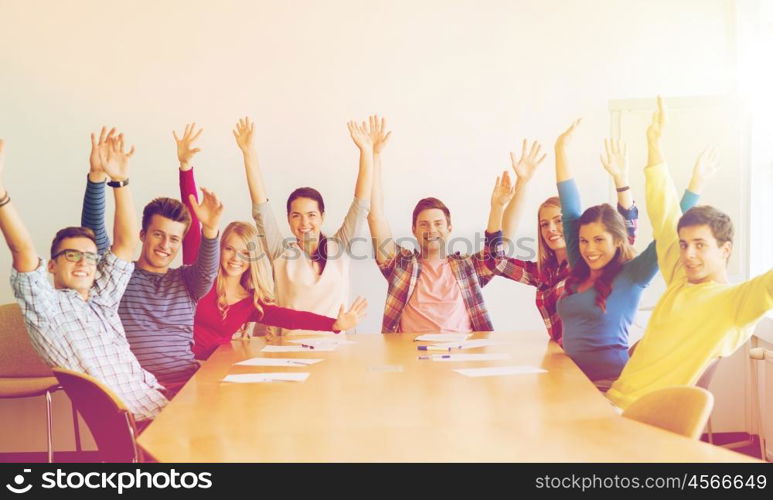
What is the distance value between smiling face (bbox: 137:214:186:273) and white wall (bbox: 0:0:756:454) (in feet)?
4.13

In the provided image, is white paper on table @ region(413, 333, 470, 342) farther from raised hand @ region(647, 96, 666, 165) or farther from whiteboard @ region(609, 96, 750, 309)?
whiteboard @ region(609, 96, 750, 309)

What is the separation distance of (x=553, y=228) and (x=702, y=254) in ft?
3.70

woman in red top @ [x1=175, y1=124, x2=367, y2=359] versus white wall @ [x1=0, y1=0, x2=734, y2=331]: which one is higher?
white wall @ [x1=0, y1=0, x2=734, y2=331]

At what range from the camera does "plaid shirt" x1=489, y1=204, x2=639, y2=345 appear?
3.74 metres

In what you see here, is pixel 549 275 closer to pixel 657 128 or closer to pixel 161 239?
pixel 657 128

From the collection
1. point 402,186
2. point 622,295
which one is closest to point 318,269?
point 402,186

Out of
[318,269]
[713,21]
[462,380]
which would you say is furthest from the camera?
[713,21]

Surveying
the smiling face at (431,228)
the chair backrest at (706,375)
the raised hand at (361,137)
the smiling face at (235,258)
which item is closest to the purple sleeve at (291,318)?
the smiling face at (235,258)

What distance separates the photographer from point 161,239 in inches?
135

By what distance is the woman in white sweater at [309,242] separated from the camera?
4.09 metres

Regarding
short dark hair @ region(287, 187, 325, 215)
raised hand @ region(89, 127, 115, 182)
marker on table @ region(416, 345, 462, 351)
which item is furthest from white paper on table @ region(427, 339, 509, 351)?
raised hand @ region(89, 127, 115, 182)
